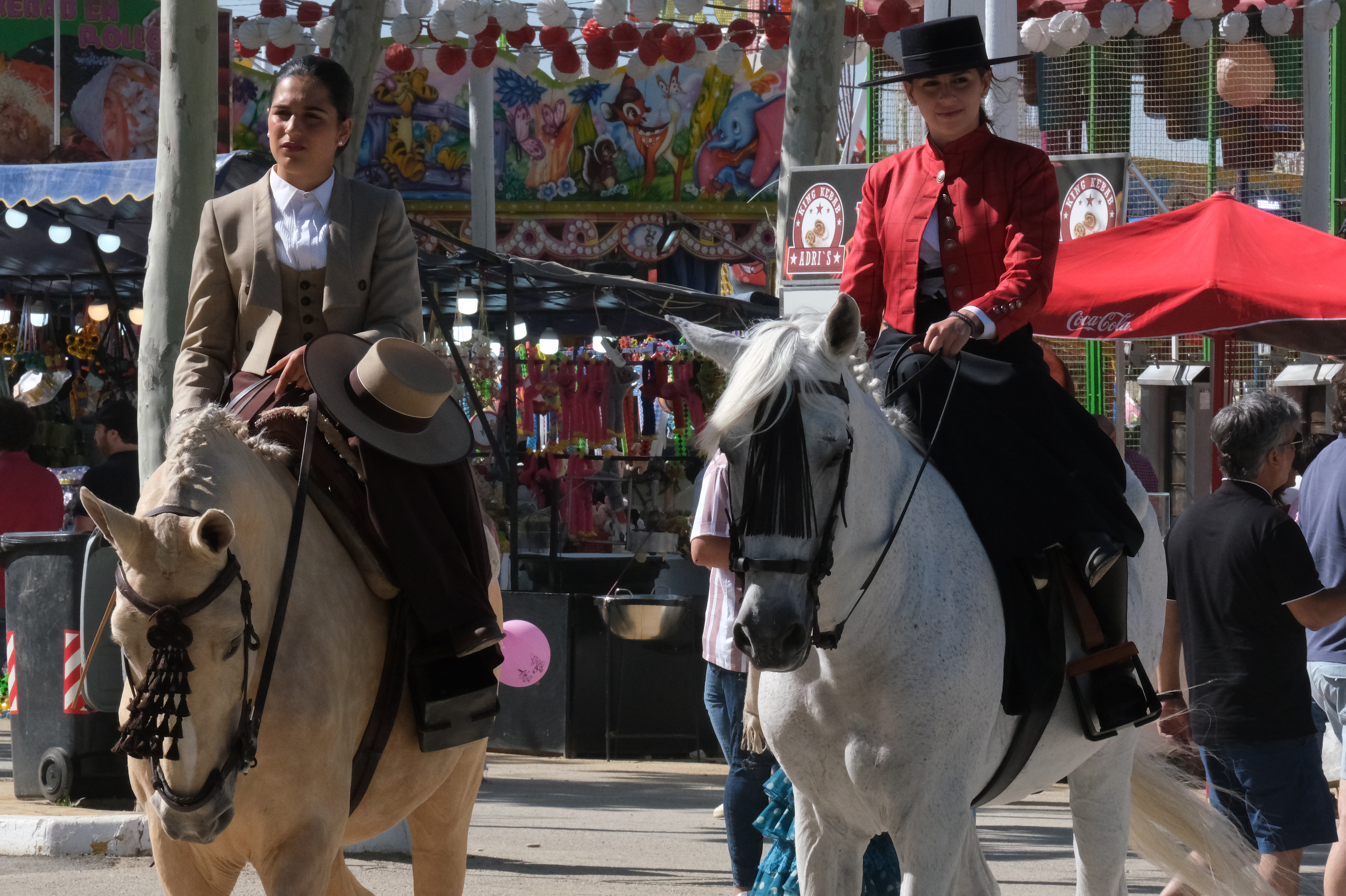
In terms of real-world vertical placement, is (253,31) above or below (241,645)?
above

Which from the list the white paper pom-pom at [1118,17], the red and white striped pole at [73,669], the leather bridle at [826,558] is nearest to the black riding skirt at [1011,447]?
the leather bridle at [826,558]

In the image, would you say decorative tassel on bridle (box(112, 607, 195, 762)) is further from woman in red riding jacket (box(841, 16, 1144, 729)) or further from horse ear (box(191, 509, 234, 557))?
woman in red riding jacket (box(841, 16, 1144, 729))

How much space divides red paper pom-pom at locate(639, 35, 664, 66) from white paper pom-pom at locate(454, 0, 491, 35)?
1712 mm

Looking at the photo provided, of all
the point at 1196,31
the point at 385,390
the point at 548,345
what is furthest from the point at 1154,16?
the point at 385,390

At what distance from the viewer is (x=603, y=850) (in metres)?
7.24

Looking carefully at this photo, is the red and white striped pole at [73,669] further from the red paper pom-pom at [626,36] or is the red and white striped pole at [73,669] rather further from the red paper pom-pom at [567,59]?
the red paper pom-pom at [567,59]

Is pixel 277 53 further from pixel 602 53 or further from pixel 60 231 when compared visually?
pixel 60 231

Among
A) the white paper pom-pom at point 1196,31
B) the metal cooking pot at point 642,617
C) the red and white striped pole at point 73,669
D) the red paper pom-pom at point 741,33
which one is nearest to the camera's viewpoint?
the red and white striped pole at point 73,669

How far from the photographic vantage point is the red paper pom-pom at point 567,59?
17.0 m

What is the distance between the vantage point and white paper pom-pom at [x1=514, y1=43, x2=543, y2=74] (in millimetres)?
17062

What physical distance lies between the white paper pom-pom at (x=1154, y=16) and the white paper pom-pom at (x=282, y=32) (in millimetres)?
9259

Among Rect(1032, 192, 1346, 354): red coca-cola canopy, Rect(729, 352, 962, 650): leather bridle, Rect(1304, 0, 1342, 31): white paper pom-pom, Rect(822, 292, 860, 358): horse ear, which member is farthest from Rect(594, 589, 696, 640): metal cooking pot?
Rect(1304, 0, 1342, 31): white paper pom-pom

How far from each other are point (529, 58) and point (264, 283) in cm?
1408

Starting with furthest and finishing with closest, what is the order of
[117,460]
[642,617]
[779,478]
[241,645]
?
[642,617]
[117,460]
[779,478]
[241,645]
